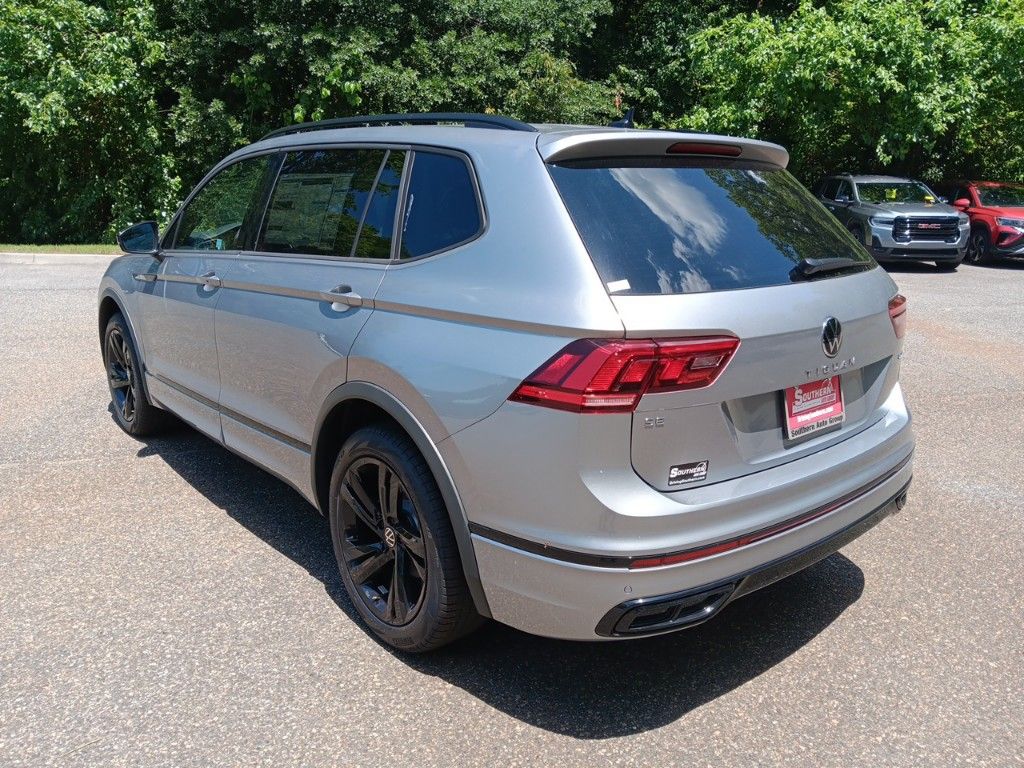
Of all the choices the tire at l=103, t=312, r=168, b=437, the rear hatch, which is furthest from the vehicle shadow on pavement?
the tire at l=103, t=312, r=168, b=437

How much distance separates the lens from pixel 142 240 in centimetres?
497

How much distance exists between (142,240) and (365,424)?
2388mm

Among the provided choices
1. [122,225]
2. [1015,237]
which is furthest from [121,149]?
[1015,237]

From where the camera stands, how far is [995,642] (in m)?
3.29

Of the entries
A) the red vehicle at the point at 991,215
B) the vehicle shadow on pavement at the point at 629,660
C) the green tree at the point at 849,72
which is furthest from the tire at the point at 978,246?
the vehicle shadow on pavement at the point at 629,660

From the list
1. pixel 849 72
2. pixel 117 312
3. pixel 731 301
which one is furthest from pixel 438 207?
pixel 849 72

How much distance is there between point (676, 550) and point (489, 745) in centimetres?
82

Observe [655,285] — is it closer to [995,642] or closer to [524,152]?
[524,152]

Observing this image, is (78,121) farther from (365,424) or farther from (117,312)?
(365,424)

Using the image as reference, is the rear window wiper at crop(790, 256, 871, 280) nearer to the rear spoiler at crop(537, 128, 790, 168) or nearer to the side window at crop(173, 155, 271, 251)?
the rear spoiler at crop(537, 128, 790, 168)

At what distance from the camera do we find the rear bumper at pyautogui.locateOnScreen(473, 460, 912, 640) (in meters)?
2.55

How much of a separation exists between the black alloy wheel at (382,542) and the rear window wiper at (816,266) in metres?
1.45

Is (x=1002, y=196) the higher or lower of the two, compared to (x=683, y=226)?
lower

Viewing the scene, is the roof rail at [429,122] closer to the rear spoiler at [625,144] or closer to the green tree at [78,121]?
the rear spoiler at [625,144]
